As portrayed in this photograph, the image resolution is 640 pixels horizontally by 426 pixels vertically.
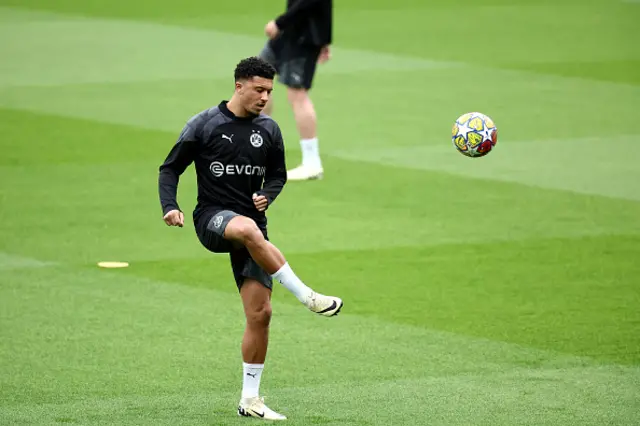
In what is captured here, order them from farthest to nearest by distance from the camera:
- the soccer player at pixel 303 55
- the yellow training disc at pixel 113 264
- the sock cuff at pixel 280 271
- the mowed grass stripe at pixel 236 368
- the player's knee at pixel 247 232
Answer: the soccer player at pixel 303 55 < the yellow training disc at pixel 113 264 < the mowed grass stripe at pixel 236 368 < the sock cuff at pixel 280 271 < the player's knee at pixel 247 232

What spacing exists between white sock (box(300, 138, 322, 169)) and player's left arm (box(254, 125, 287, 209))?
279 inches

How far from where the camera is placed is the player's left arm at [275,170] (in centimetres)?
850

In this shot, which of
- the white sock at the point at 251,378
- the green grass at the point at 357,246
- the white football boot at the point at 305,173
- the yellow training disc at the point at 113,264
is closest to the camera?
the white sock at the point at 251,378

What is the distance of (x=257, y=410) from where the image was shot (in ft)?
27.4

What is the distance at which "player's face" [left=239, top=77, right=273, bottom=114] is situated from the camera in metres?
8.28

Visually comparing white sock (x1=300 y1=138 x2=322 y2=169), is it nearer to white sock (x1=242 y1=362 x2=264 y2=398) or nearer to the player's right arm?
the player's right arm

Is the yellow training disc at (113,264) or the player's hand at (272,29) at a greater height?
the player's hand at (272,29)

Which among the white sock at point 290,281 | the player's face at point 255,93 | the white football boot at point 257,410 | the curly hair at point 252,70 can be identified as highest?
the curly hair at point 252,70

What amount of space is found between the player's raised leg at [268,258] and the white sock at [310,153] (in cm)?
761

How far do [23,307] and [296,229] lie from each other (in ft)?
11.7

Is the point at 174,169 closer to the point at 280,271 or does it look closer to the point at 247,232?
the point at 247,232

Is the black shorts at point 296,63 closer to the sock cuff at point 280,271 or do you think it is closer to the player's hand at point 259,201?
the player's hand at point 259,201

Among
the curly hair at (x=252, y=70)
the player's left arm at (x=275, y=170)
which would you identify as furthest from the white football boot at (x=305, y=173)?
the curly hair at (x=252, y=70)

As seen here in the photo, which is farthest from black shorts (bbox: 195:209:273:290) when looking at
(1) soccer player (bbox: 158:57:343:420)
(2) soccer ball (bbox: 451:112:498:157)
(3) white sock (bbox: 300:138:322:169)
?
(3) white sock (bbox: 300:138:322:169)
